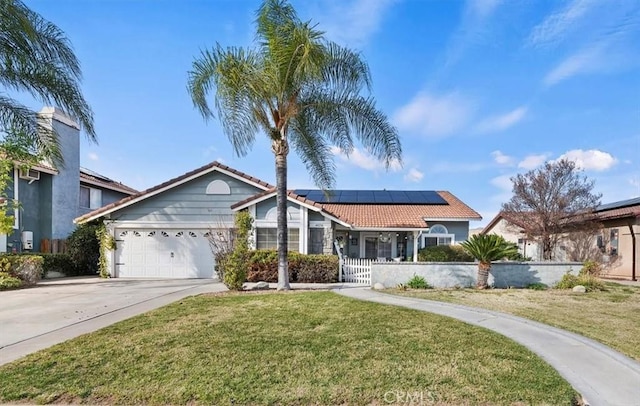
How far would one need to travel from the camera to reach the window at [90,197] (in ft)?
80.9

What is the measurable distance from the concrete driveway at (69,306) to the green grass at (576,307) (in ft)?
25.7

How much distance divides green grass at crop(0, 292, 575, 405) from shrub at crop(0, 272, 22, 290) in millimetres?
9307

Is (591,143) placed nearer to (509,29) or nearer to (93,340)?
(509,29)

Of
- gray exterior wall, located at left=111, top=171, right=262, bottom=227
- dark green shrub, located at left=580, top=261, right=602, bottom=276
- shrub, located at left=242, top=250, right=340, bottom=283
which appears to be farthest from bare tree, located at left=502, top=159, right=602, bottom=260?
gray exterior wall, located at left=111, top=171, right=262, bottom=227

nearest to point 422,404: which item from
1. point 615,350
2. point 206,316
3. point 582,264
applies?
point 615,350

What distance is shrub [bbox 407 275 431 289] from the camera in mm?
13828

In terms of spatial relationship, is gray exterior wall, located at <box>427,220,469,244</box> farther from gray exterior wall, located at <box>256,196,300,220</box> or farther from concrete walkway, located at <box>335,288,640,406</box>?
concrete walkway, located at <box>335,288,640,406</box>

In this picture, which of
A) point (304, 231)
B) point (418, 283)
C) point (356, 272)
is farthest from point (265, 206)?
point (418, 283)

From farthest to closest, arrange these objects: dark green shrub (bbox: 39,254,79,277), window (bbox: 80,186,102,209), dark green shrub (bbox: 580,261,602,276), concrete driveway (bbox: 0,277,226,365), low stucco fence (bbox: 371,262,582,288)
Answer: window (bbox: 80,186,102,209) → dark green shrub (bbox: 39,254,79,277) → dark green shrub (bbox: 580,261,602,276) → low stucco fence (bbox: 371,262,582,288) → concrete driveway (bbox: 0,277,226,365)

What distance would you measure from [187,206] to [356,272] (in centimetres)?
846

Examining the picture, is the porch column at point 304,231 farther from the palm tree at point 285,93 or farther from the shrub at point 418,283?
the shrub at point 418,283

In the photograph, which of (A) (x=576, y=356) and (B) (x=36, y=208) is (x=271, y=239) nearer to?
(A) (x=576, y=356)

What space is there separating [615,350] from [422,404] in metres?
4.21

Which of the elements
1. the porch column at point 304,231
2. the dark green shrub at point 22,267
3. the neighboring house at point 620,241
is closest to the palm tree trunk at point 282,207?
the porch column at point 304,231
